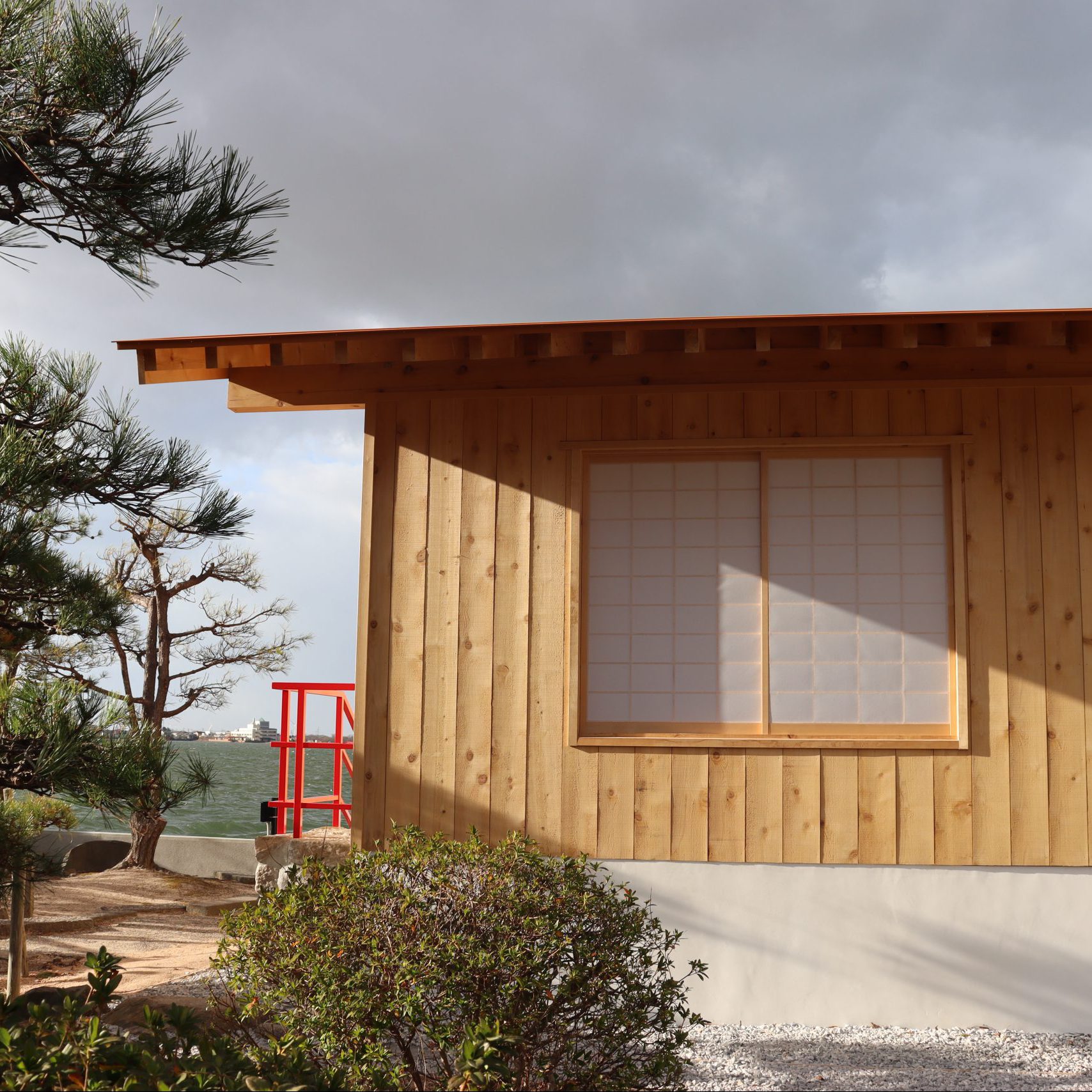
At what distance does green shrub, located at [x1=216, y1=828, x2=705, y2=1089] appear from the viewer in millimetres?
2564

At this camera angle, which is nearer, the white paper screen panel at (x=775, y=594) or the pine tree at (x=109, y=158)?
the pine tree at (x=109, y=158)

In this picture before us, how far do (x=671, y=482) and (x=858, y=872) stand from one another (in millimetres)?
1927

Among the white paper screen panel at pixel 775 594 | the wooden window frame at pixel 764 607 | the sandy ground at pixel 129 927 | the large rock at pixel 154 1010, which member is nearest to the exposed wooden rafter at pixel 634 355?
the wooden window frame at pixel 764 607

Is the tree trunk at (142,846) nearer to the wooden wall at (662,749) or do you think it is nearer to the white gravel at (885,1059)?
the wooden wall at (662,749)

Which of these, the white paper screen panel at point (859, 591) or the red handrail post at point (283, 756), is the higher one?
the white paper screen panel at point (859, 591)

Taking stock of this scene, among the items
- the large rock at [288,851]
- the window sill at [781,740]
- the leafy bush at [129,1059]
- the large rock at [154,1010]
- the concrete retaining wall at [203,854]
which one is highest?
the window sill at [781,740]

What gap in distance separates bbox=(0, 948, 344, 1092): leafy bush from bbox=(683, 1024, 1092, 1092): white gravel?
1.58 m

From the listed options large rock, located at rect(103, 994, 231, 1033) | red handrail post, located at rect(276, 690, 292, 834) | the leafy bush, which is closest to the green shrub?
the leafy bush

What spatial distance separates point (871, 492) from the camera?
14.2 ft

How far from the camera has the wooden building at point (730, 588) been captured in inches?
162

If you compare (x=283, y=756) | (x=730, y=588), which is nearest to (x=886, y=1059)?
(x=730, y=588)

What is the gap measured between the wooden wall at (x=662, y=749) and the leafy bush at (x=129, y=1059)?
1944 millimetres

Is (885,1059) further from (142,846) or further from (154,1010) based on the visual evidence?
(142,846)

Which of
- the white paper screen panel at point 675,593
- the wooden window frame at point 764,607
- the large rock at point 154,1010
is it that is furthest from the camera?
the white paper screen panel at point 675,593
